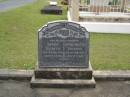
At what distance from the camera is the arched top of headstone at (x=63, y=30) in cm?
586

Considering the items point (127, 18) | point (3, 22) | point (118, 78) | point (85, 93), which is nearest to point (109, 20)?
→ point (127, 18)

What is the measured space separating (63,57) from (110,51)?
300cm

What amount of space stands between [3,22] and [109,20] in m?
4.58

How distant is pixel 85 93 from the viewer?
5727 millimetres

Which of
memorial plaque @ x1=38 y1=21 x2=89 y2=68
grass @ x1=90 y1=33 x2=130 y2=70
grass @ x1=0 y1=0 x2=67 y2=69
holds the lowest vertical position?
grass @ x1=90 y1=33 x2=130 y2=70

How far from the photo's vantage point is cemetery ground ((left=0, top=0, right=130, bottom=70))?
7250mm

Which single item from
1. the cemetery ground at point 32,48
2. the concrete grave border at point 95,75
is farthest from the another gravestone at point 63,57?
the cemetery ground at point 32,48

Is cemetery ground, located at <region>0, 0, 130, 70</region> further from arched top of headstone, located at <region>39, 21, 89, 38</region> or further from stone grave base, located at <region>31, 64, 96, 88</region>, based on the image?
arched top of headstone, located at <region>39, 21, 89, 38</region>

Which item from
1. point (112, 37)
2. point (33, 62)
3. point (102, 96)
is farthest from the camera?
point (112, 37)

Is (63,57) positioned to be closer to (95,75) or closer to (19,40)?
(95,75)

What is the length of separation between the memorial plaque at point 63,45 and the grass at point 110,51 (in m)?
1.14

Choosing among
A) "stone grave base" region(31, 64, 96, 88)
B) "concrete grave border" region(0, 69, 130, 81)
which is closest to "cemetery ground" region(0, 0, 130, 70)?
"concrete grave border" region(0, 69, 130, 81)

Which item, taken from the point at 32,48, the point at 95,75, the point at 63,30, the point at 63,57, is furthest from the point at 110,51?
the point at 63,30

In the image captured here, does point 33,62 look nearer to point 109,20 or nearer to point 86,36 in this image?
point 86,36
